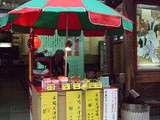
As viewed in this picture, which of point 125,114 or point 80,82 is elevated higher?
point 80,82

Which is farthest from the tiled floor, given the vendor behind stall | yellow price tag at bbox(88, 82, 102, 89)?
yellow price tag at bbox(88, 82, 102, 89)

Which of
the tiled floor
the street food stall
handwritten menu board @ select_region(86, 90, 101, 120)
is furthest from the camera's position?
the tiled floor

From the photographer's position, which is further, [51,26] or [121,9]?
[121,9]

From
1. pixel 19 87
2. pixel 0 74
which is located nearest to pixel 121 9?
pixel 19 87

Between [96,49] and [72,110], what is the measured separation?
10259mm

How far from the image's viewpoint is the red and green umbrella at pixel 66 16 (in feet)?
22.1

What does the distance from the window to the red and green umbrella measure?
247 cm

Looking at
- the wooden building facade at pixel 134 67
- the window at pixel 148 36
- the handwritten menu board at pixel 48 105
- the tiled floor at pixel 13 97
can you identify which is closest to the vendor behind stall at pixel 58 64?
the wooden building facade at pixel 134 67

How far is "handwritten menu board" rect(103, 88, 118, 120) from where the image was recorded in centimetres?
761

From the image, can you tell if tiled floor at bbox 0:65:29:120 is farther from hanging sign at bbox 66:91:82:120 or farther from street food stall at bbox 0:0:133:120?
hanging sign at bbox 66:91:82:120

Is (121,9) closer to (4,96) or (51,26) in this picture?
(51,26)

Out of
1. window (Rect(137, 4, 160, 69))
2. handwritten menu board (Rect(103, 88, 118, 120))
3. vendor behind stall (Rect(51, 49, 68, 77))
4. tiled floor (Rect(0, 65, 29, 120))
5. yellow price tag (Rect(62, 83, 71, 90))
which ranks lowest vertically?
tiled floor (Rect(0, 65, 29, 120))

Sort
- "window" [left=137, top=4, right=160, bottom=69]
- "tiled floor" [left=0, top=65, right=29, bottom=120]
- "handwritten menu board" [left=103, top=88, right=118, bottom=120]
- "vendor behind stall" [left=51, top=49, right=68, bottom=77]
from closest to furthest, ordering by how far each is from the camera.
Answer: "handwritten menu board" [left=103, top=88, right=118, bottom=120], "vendor behind stall" [left=51, top=49, right=68, bottom=77], "window" [left=137, top=4, right=160, bottom=69], "tiled floor" [left=0, top=65, right=29, bottom=120]

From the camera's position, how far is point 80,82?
7469mm
